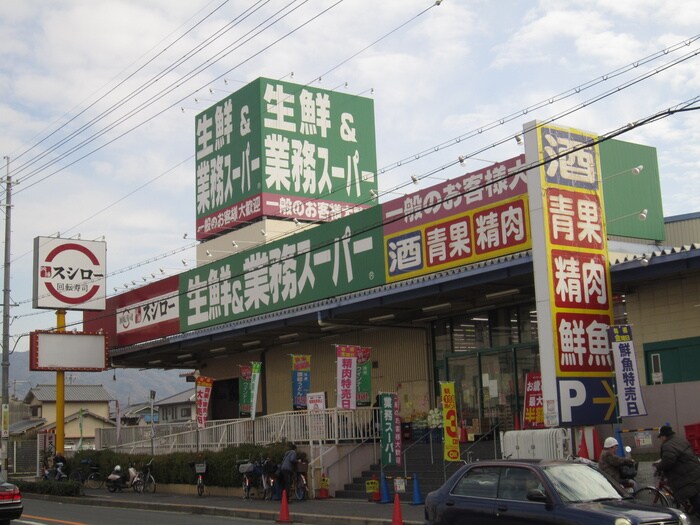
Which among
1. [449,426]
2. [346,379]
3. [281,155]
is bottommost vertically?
[449,426]

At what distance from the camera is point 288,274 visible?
99.8ft

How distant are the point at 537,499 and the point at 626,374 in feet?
30.6

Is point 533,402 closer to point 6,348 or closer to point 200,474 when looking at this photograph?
point 200,474

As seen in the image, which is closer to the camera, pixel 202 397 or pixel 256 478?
pixel 256 478

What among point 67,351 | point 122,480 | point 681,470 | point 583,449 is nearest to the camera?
point 681,470

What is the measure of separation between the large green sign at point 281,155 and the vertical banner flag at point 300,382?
12.1 meters

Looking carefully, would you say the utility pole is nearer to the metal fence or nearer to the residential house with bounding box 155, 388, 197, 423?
the metal fence

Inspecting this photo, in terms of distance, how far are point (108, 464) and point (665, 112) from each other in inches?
1052

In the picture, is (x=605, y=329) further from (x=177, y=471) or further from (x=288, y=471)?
(x=177, y=471)

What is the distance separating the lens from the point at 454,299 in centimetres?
2605

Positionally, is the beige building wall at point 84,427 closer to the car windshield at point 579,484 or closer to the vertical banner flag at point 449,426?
the vertical banner flag at point 449,426

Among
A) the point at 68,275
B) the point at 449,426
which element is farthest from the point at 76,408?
the point at 449,426

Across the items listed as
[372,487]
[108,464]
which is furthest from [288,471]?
[108,464]

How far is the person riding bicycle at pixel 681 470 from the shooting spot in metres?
14.2
